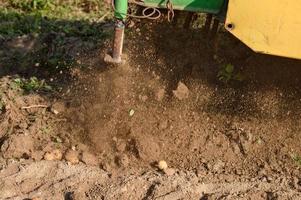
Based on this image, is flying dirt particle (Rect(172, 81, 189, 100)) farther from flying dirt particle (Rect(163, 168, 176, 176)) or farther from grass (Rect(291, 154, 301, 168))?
grass (Rect(291, 154, 301, 168))

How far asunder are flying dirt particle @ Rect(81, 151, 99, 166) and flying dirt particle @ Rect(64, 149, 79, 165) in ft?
0.16

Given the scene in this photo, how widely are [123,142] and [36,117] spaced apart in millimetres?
747

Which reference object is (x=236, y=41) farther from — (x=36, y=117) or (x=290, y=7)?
(x=36, y=117)

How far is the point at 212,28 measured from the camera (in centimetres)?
529

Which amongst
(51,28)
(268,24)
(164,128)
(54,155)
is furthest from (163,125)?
(51,28)

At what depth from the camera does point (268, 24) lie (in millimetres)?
4391

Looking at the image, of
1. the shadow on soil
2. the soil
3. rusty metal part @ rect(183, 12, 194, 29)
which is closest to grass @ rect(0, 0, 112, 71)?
the shadow on soil

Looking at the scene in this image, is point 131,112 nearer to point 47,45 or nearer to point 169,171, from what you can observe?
point 169,171

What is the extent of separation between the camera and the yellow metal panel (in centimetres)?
434

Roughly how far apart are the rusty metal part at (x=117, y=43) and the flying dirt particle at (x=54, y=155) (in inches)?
30.9

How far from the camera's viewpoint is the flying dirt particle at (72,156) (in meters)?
4.92

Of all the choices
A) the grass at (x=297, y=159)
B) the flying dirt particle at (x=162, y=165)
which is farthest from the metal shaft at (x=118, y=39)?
the grass at (x=297, y=159)

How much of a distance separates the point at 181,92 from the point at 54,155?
1.11m

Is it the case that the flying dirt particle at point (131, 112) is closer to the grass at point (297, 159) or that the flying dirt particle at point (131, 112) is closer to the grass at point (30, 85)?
the grass at point (30, 85)
